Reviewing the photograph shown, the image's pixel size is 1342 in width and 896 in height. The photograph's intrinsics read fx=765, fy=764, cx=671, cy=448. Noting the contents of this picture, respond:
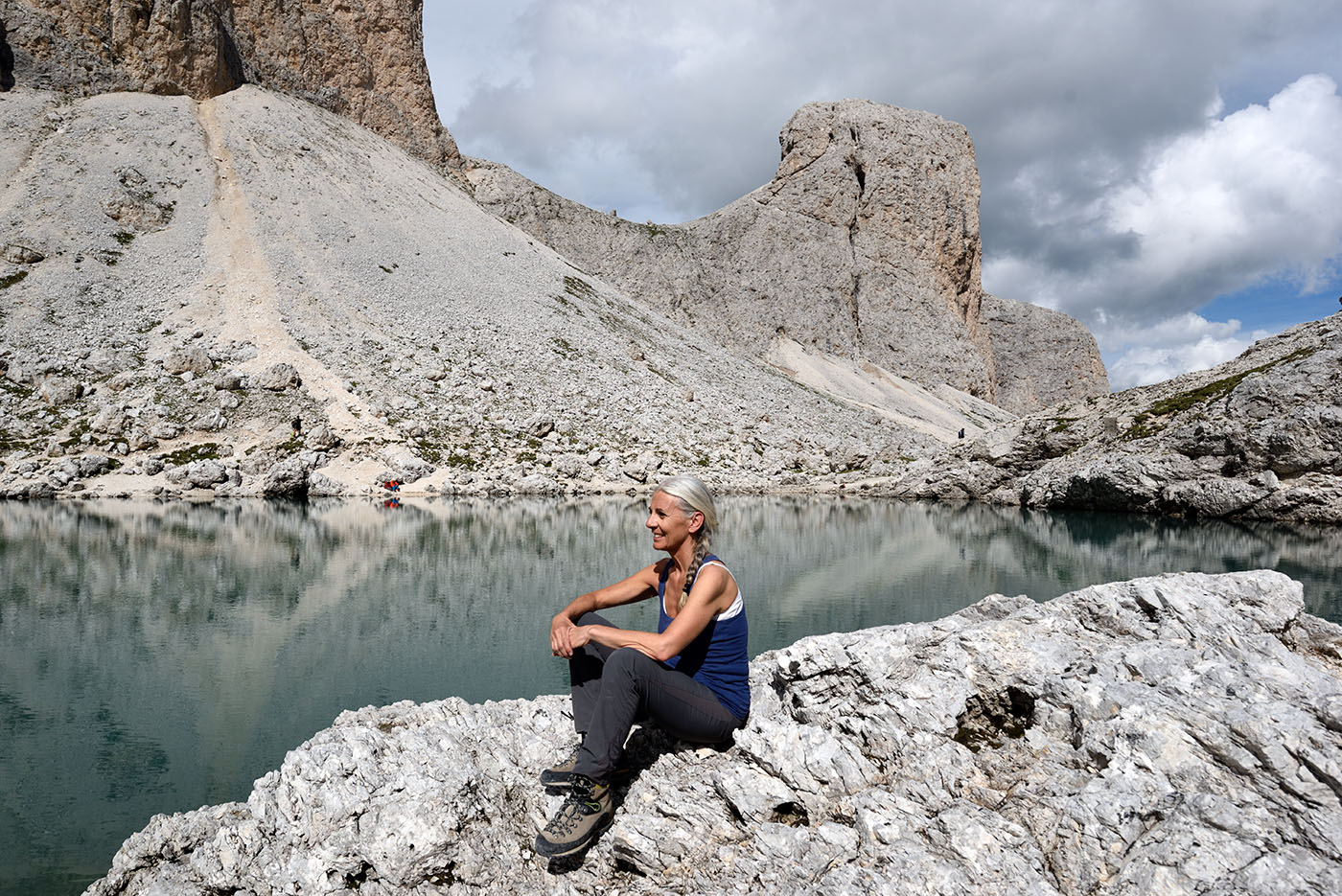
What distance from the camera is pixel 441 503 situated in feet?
131

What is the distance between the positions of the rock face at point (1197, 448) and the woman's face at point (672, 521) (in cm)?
3885

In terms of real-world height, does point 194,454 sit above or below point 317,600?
above

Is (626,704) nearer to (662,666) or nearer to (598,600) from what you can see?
(662,666)

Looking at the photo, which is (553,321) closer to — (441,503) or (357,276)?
(357,276)

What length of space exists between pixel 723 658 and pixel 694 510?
114 centimetres

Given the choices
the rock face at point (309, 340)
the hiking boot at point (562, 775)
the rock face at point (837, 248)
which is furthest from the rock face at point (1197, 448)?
the rock face at point (837, 248)

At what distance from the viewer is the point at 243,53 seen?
73625mm

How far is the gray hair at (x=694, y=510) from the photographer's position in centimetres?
580

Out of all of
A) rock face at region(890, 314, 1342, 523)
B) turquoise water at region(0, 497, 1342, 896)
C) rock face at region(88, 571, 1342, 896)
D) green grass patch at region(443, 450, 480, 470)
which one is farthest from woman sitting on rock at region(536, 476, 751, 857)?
green grass patch at region(443, 450, 480, 470)

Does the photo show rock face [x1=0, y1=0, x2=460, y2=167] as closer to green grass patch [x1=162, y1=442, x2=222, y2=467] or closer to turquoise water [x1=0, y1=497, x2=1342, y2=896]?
green grass patch [x1=162, y1=442, x2=222, y2=467]

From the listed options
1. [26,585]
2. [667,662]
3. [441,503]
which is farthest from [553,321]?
[667,662]

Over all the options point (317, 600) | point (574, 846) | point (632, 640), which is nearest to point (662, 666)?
point (632, 640)

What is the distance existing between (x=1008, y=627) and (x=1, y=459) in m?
49.3

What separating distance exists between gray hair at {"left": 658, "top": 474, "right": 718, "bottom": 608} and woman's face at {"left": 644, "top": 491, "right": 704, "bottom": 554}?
0.10 feet
